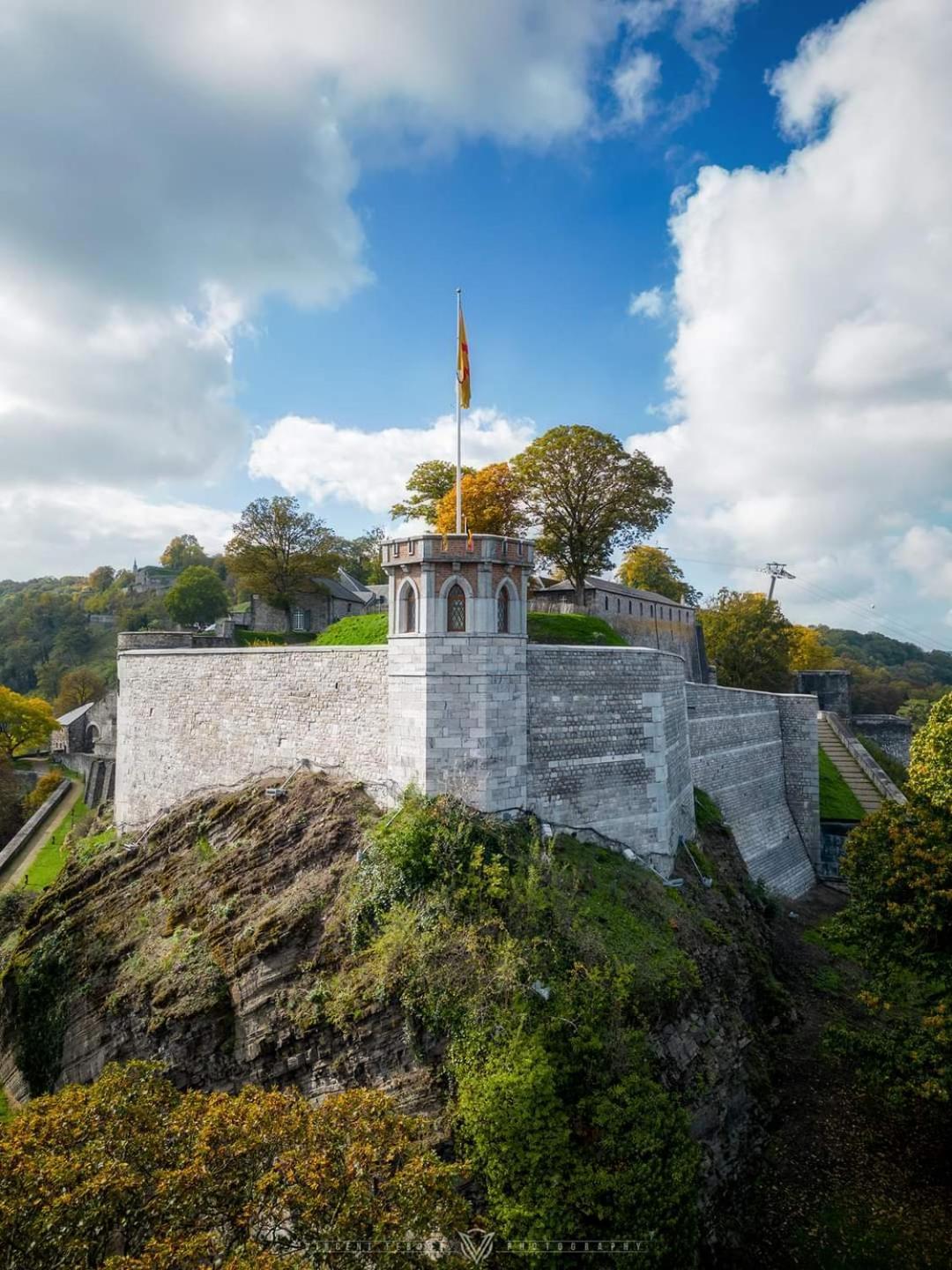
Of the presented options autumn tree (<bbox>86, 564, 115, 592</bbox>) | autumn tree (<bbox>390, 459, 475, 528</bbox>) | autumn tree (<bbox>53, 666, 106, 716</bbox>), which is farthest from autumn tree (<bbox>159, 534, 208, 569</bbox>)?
autumn tree (<bbox>390, 459, 475, 528</bbox>)

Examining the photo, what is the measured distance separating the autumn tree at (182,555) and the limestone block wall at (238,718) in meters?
80.0

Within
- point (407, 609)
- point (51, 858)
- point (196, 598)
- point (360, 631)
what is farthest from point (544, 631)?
point (196, 598)

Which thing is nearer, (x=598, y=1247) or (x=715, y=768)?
(x=598, y=1247)

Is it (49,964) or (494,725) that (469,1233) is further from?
(49,964)

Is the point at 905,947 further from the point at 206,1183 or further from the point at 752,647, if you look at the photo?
the point at 752,647

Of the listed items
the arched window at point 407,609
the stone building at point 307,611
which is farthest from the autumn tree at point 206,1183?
the stone building at point 307,611

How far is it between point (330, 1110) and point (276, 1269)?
92.8 inches

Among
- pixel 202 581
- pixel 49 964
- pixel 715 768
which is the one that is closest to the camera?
pixel 49 964

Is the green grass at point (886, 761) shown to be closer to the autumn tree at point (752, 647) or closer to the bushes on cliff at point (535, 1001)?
the autumn tree at point (752, 647)

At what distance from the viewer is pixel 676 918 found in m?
16.0

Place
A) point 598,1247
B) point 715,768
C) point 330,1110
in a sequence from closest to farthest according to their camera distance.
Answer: point 330,1110 < point 598,1247 < point 715,768

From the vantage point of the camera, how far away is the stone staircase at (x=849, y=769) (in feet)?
118

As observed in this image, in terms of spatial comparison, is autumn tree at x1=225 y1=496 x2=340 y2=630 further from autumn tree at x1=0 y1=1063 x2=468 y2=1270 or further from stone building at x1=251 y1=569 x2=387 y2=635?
autumn tree at x1=0 y1=1063 x2=468 y2=1270

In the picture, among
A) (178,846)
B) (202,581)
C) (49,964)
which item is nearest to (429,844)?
(178,846)
